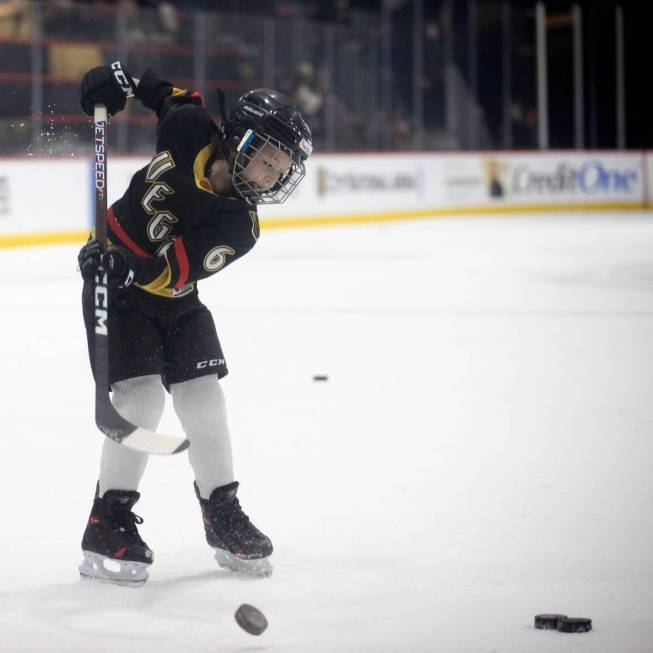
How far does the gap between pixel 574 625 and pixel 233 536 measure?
2.50 ft

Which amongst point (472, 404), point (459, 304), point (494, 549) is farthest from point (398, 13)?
point (494, 549)

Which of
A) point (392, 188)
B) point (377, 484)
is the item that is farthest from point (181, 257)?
point (392, 188)

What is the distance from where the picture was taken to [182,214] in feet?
8.49

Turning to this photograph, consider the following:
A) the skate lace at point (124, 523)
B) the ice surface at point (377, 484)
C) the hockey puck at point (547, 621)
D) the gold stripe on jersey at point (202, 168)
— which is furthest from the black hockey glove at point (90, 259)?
the hockey puck at point (547, 621)

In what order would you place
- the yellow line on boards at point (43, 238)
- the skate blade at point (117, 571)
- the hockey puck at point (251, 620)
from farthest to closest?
the yellow line on boards at point (43, 238), the skate blade at point (117, 571), the hockey puck at point (251, 620)

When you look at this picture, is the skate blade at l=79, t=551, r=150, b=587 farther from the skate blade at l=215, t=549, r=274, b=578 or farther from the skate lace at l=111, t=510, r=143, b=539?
the skate blade at l=215, t=549, r=274, b=578

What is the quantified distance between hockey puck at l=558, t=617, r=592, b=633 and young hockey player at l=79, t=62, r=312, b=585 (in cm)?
67

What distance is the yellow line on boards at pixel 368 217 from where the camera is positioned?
11.5m

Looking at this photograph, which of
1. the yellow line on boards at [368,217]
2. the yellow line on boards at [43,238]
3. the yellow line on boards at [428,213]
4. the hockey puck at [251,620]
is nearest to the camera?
the hockey puck at [251,620]

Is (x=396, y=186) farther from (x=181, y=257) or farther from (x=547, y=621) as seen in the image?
(x=547, y=621)

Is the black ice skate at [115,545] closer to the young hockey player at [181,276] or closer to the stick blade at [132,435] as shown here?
the young hockey player at [181,276]

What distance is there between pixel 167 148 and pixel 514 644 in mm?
1207

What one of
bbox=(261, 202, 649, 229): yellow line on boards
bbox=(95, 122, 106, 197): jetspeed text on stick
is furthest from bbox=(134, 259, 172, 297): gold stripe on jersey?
bbox=(261, 202, 649, 229): yellow line on boards

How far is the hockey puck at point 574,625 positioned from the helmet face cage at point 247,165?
3.33 feet
